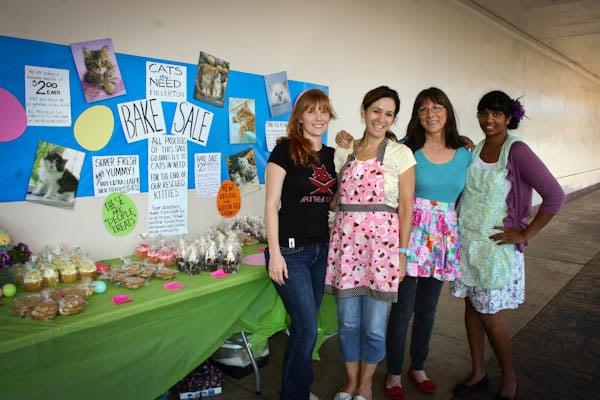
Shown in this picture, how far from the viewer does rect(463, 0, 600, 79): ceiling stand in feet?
18.5

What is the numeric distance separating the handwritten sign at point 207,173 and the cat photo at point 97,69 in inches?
25.6

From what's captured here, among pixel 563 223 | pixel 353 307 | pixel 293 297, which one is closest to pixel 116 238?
pixel 293 297

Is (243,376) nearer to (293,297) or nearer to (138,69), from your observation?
(293,297)

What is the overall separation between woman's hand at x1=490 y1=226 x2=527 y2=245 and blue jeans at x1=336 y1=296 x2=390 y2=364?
0.67m

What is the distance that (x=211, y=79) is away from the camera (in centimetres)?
284

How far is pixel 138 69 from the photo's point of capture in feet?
8.20

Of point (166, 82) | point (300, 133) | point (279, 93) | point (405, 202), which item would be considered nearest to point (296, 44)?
point (279, 93)

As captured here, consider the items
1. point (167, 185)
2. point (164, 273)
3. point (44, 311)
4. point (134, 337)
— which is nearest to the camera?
point (44, 311)

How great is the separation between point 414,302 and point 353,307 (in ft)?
1.45

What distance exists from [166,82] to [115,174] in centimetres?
63

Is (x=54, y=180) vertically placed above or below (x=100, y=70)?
below

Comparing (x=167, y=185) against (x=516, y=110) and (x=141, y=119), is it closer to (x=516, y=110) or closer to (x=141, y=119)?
(x=141, y=119)

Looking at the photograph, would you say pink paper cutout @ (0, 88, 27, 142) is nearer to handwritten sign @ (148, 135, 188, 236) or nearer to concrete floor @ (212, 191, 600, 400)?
handwritten sign @ (148, 135, 188, 236)

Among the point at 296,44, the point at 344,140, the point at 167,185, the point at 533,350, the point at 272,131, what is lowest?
the point at 533,350
